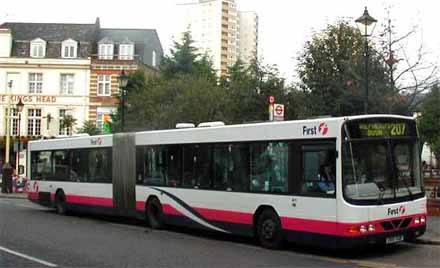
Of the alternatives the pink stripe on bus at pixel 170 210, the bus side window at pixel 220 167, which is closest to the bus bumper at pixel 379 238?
the bus side window at pixel 220 167

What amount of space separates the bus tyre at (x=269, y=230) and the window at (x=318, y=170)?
107 cm

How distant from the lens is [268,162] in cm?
1365

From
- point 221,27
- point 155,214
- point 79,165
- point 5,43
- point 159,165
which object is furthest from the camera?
point 221,27

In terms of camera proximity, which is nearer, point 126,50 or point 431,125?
point 431,125

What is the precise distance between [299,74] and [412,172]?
64.4 feet

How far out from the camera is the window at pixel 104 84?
201ft

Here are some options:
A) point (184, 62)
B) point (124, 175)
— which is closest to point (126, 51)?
point (184, 62)

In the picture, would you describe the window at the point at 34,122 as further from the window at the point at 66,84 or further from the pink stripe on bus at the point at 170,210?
the pink stripe on bus at the point at 170,210

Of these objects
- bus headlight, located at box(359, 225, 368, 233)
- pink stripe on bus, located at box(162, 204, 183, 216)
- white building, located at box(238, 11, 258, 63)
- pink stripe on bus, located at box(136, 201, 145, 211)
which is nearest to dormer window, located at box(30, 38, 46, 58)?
white building, located at box(238, 11, 258, 63)

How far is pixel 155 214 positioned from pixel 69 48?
1896 inches

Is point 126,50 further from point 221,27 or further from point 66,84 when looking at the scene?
point 221,27

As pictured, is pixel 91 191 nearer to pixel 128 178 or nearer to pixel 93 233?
pixel 128 178

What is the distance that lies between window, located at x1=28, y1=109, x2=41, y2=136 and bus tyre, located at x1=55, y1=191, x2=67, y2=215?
39.7m

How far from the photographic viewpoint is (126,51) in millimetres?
64875
